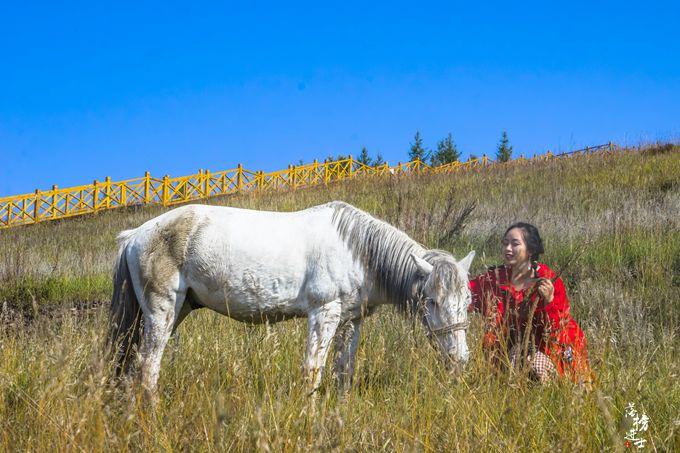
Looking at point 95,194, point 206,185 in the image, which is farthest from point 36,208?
point 206,185

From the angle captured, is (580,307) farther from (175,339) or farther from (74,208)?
(74,208)

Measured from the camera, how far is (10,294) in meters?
8.55

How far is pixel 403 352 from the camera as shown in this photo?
434 centimetres

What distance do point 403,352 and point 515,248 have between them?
41.8 inches

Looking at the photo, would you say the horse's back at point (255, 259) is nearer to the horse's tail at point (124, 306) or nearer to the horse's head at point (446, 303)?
the horse's tail at point (124, 306)

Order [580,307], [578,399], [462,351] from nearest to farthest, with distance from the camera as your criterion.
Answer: [578,399] < [462,351] < [580,307]

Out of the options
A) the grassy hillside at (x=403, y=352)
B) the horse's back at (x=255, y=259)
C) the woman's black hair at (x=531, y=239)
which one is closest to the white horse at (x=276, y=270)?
the horse's back at (x=255, y=259)

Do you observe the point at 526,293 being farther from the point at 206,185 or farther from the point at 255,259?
the point at 206,185

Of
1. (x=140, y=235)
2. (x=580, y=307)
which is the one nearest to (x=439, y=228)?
(x=580, y=307)

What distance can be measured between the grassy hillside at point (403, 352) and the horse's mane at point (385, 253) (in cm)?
36

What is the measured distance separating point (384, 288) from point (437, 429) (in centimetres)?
167

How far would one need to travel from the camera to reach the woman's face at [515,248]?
4352mm

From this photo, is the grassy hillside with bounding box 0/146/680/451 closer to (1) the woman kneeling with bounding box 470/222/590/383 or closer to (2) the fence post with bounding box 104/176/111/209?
(1) the woman kneeling with bounding box 470/222/590/383

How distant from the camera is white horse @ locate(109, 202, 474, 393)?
4184mm
